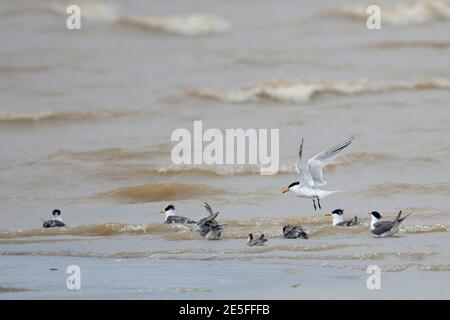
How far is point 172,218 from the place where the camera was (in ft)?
35.1

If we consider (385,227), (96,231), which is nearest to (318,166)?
(385,227)

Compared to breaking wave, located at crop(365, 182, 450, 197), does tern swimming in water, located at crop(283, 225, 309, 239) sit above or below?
below

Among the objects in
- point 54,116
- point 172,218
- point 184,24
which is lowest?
point 172,218

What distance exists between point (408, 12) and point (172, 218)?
831cm

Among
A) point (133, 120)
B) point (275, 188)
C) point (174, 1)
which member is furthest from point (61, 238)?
point (174, 1)

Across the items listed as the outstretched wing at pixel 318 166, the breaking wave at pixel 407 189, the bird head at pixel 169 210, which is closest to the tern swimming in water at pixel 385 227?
the outstretched wing at pixel 318 166

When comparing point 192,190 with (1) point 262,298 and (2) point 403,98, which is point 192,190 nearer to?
(2) point 403,98

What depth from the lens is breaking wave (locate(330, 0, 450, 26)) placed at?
17.8m

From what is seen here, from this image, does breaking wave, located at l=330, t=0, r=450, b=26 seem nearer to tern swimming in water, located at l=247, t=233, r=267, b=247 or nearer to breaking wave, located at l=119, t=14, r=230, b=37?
breaking wave, located at l=119, t=14, r=230, b=37

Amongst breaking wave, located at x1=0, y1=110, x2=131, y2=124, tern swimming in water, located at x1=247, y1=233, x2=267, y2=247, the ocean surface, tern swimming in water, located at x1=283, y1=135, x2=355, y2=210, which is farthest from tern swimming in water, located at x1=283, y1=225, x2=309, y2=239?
breaking wave, located at x1=0, y1=110, x2=131, y2=124

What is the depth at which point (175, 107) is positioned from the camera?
15.9 meters

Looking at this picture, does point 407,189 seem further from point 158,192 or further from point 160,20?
point 160,20

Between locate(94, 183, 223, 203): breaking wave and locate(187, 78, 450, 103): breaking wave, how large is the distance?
3416mm

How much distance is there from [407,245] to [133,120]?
6.85 metres
